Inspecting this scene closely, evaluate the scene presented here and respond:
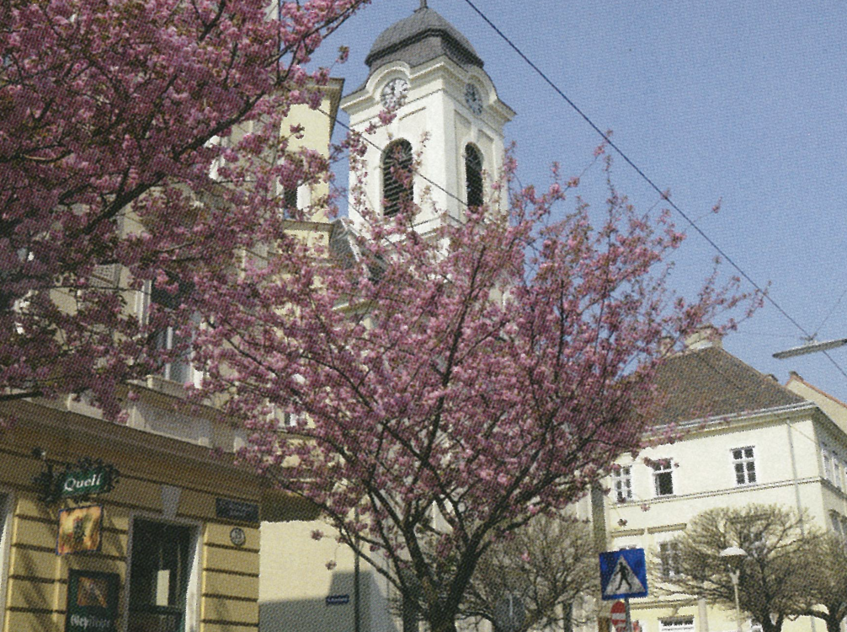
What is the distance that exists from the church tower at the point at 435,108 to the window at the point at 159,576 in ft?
74.4

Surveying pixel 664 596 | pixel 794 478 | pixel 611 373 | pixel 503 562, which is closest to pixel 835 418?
pixel 794 478

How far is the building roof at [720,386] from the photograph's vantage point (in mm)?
45406

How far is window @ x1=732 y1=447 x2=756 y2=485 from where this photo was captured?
44875mm

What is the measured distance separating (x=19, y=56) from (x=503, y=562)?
22.2m

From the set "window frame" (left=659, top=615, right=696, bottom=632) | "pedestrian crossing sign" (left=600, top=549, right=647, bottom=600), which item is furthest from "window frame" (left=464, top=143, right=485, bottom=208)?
"pedestrian crossing sign" (left=600, top=549, right=647, bottom=600)

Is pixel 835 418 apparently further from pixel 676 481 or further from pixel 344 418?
pixel 344 418

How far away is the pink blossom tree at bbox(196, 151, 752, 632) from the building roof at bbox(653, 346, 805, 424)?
98.3ft

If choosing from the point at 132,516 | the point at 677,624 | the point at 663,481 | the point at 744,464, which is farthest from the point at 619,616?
the point at 663,481

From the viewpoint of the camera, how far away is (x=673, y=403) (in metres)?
47.0

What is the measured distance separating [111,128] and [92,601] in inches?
308

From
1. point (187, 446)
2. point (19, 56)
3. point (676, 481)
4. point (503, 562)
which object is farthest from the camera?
point (676, 481)

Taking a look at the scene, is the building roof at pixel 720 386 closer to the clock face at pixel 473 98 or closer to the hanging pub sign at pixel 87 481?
the clock face at pixel 473 98

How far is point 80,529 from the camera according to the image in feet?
43.4

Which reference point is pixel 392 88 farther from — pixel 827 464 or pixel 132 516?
pixel 132 516
